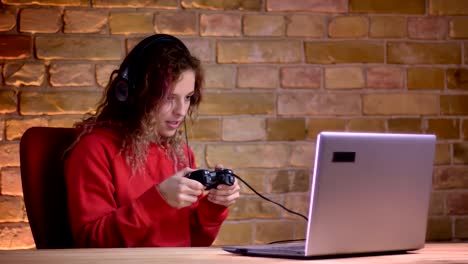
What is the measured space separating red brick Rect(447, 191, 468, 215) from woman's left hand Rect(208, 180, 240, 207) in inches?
50.5

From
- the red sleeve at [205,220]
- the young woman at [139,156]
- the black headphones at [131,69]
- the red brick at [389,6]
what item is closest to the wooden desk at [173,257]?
the young woman at [139,156]

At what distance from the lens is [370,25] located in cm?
310

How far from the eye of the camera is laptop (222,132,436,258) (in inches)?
60.3

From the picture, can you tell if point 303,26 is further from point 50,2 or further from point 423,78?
point 50,2

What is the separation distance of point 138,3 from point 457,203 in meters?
1.39

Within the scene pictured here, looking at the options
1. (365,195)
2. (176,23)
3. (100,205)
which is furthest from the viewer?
(176,23)

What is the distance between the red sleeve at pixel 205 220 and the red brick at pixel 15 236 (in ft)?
2.44

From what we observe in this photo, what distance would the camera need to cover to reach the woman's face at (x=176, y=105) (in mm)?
2273

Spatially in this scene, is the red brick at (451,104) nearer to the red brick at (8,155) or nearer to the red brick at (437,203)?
the red brick at (437,203)

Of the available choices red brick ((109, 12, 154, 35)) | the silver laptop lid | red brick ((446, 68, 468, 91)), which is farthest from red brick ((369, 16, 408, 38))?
the silver laptop lid

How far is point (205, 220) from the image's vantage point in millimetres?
2318

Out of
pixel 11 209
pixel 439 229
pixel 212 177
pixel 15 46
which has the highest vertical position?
pixel 15 46

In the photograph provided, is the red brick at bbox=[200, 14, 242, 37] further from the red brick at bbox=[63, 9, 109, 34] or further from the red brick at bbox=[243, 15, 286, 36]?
the red brick at bbox=[63, 9, 109, 34]

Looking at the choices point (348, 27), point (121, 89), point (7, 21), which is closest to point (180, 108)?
point (121, 89)
